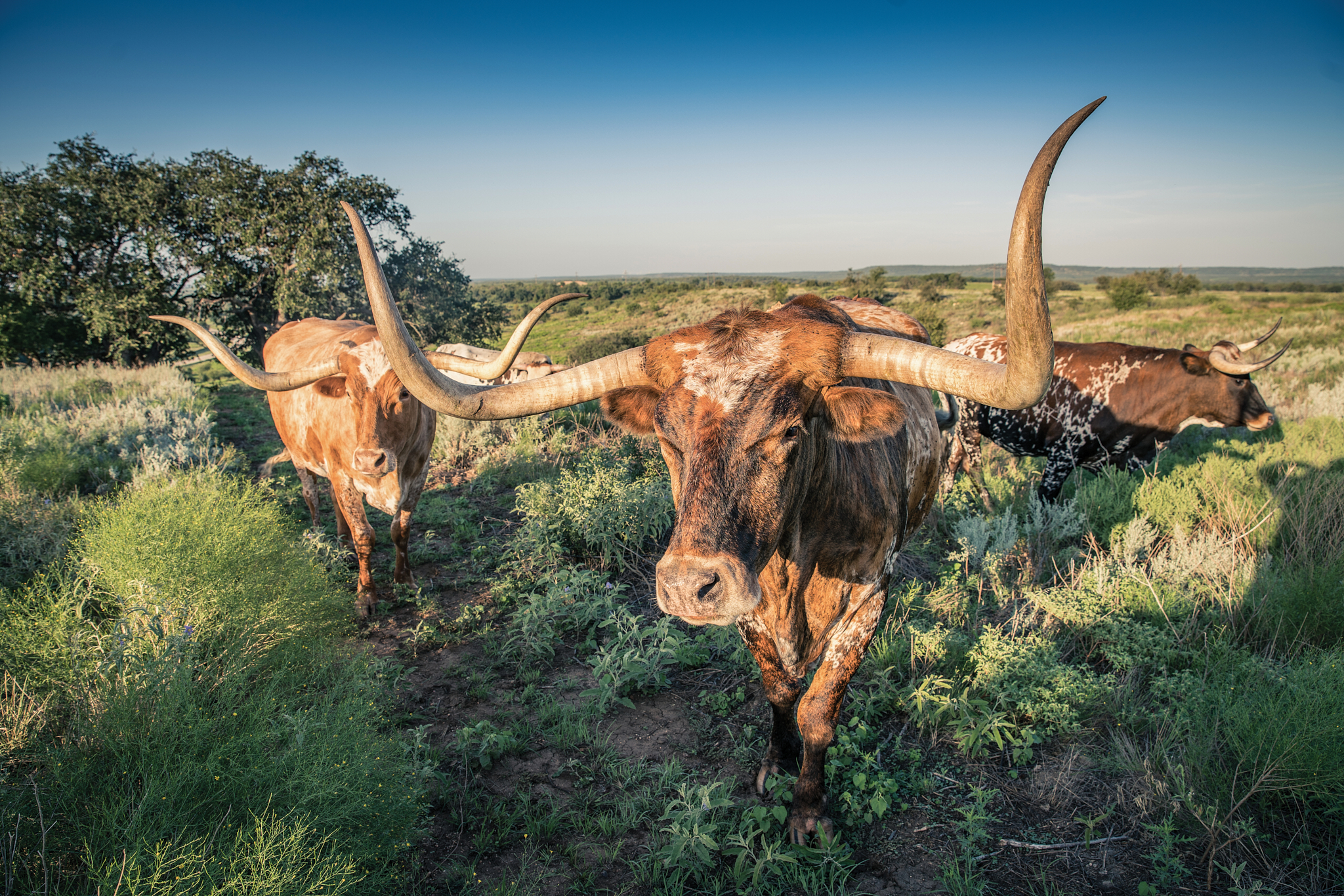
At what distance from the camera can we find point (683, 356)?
7.20 ft

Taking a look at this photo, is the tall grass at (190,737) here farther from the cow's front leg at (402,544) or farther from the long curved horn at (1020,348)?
the long curved horn at (1020,348)

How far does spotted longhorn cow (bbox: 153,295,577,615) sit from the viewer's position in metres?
4.66

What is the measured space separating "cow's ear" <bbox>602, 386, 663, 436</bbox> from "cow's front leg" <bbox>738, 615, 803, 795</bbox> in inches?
42.3

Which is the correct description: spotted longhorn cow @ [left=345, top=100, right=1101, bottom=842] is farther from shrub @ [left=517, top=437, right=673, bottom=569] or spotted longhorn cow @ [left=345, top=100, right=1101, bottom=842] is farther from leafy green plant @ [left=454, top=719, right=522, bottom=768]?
shrub @ [left=517, top=437, right=673, bottom=569]

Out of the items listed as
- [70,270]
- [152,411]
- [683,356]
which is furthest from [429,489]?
[70,270]

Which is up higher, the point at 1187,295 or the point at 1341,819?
the point at 1187,295

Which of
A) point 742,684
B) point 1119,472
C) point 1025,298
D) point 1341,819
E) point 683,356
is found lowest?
point 742,684

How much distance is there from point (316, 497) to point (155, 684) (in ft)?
17.0

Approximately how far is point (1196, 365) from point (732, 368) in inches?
298

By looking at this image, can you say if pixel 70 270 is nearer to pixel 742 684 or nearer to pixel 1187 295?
pixel 742 684

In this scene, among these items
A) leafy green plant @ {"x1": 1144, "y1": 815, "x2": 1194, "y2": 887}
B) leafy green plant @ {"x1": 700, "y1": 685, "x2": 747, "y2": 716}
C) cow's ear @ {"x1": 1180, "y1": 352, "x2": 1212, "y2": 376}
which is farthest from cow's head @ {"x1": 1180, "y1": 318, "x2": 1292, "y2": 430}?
leafy green plant @ {"x1": 700, "y1": 685, "x2": 747, "y2": 716}

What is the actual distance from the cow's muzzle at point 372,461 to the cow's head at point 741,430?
3328 millimetres

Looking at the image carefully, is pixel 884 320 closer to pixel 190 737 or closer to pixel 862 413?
pixel 862 413

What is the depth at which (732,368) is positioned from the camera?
2.02 metres
